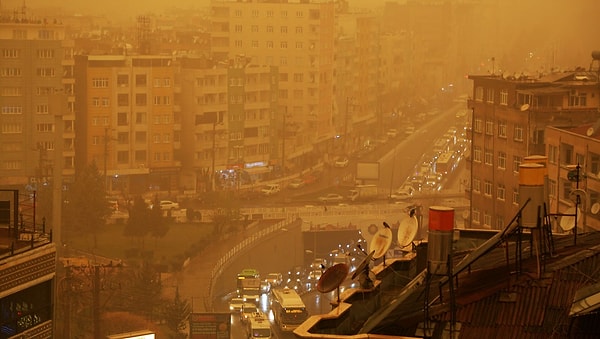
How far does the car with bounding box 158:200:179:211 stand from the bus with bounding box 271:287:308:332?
3616 millimetres

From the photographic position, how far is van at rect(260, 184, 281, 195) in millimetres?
13953

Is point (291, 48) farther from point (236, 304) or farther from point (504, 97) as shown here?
point (504, 97)

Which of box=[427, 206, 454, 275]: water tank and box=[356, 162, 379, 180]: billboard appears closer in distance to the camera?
box=[427, 206, 454, 275]: water tank

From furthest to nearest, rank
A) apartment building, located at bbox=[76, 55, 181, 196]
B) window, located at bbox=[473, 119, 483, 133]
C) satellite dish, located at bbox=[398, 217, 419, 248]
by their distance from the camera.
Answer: apartment building, located at bbox=[76, 55, 181, 196], window, located at bbox=[473, 119, 483, 133], satellite dish, located at bbox=[398, 217, 419, 248]

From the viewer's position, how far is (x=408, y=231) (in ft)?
9.19

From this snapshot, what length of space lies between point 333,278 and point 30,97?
10.4 metres

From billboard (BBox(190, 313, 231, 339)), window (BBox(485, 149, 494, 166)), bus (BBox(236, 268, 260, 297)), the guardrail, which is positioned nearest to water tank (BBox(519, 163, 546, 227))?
billboard (BBox(190, 313, 231, 339))

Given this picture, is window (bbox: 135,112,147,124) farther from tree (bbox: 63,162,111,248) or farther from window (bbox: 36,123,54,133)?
window (bbox: 36,123,54,133)

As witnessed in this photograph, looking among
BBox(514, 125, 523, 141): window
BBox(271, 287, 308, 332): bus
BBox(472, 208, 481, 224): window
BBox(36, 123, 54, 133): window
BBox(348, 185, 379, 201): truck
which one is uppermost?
BBox(514, 125, 523, 141): window

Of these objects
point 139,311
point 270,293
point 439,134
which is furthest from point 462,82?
point 139,311

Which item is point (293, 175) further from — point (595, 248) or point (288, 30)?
point (595, 248)

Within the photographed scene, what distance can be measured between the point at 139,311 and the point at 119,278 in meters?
0.91

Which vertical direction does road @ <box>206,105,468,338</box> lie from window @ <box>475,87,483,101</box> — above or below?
below

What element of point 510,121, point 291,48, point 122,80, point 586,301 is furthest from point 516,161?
point 586,301
